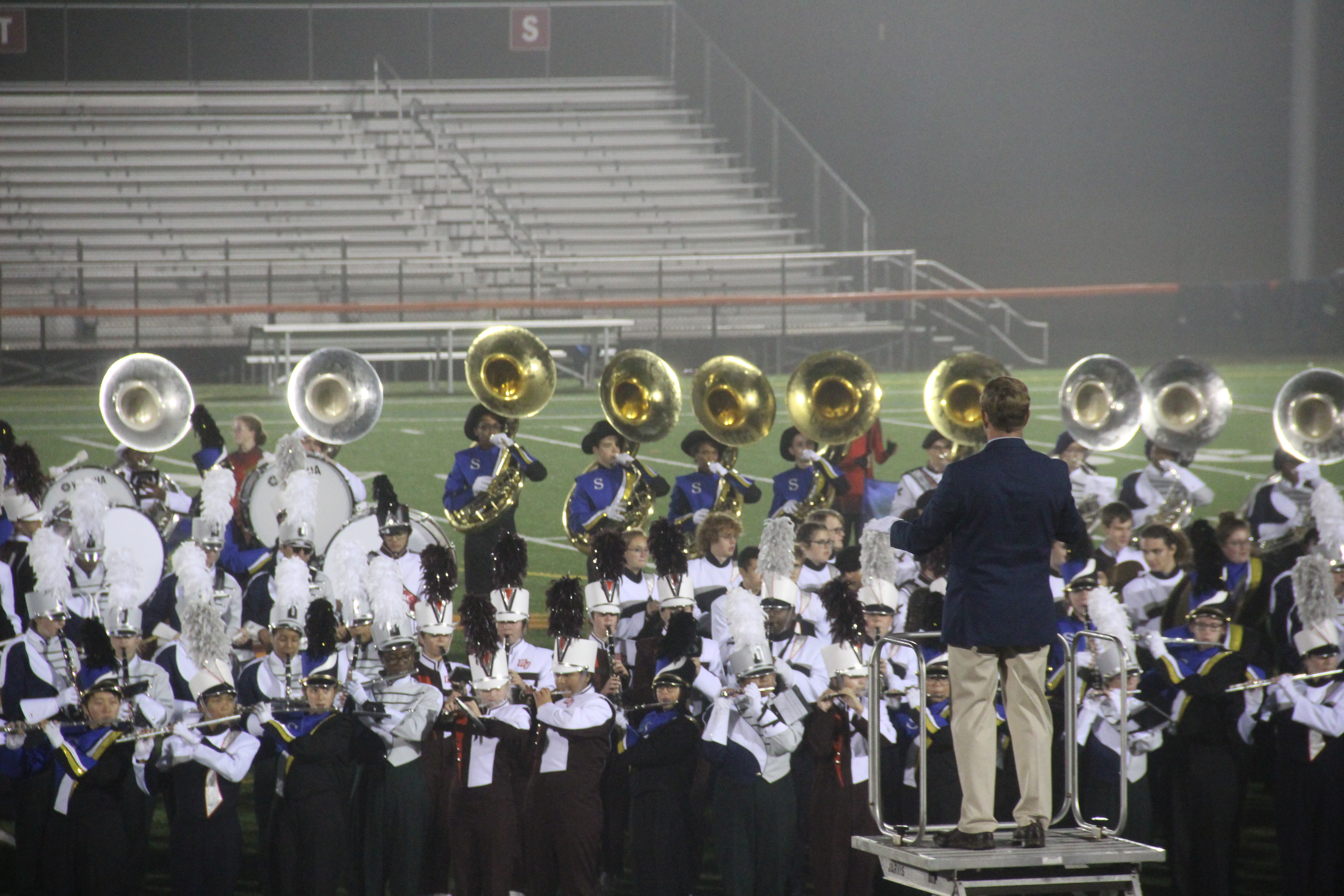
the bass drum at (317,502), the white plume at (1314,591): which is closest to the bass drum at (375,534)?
the bass drum at (317,502)

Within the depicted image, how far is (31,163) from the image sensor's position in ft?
72.8

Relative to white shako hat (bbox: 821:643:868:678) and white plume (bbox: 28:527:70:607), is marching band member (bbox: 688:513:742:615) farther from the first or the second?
white plume (bbox: 28:527:70:607)

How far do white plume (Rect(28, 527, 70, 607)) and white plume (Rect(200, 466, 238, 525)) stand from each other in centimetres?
76

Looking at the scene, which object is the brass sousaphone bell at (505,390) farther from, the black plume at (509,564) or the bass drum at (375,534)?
the black plume at (509,564)

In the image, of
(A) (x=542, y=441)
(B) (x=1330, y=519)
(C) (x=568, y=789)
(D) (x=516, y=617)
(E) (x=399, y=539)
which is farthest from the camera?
(A) (x=542, y=441)

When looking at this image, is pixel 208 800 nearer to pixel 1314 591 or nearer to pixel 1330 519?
pixel 1314 591

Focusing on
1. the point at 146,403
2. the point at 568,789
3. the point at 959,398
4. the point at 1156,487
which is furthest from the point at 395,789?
the point at 1156,487

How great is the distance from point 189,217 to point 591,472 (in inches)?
617

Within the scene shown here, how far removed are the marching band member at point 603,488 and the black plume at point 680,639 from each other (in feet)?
6.81

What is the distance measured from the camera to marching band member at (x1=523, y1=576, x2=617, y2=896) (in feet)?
20.1

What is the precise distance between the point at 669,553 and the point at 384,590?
1.16m

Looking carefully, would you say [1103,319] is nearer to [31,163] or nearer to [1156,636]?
[31,163]

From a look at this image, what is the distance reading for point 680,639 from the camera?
634 cm

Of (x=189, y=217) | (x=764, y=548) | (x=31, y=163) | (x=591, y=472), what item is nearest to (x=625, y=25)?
(x=189, y=217)
